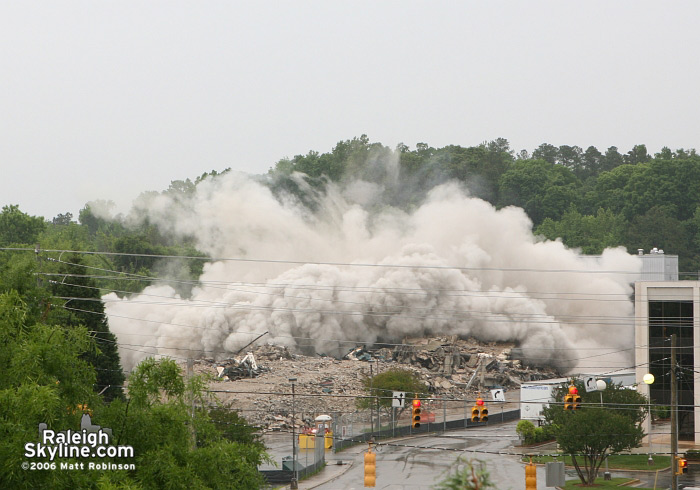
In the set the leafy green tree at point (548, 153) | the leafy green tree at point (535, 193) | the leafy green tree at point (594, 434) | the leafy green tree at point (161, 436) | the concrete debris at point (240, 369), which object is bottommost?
the leafy green tree at point (594, 434)

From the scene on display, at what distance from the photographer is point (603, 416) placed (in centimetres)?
4741

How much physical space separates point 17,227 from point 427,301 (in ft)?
176

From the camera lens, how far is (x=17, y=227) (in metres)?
116

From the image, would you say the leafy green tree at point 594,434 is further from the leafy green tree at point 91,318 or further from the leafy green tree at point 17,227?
the leafy green tree at point 17,227

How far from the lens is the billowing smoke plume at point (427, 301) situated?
87.7 metres

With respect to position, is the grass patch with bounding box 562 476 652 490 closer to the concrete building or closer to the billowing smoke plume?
the concrete building

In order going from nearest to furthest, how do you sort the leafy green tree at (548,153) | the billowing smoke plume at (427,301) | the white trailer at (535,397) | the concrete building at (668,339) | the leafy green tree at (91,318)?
the leafy green tree at (91,318) < the concrete building at (668,339) < the white trailer at (535,397) < the billowing smoke plume at (427,301) < the leafy green tree at (548,153)

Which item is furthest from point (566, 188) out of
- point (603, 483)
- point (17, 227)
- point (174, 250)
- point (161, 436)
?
point (161, 436)

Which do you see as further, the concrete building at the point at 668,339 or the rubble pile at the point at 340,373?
the rubble pile at the point at 340,373

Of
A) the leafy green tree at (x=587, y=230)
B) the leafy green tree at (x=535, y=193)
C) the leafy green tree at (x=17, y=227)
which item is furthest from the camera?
the leafy green tree at (x=535, y=193)

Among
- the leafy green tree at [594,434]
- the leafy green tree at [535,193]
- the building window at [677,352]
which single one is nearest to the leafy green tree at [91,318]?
the leafy green tree at [594,434]

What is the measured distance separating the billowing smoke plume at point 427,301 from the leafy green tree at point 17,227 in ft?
78.7

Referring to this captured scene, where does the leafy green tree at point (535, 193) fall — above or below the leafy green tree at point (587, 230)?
above

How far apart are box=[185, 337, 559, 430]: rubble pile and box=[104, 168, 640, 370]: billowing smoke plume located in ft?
7.79
